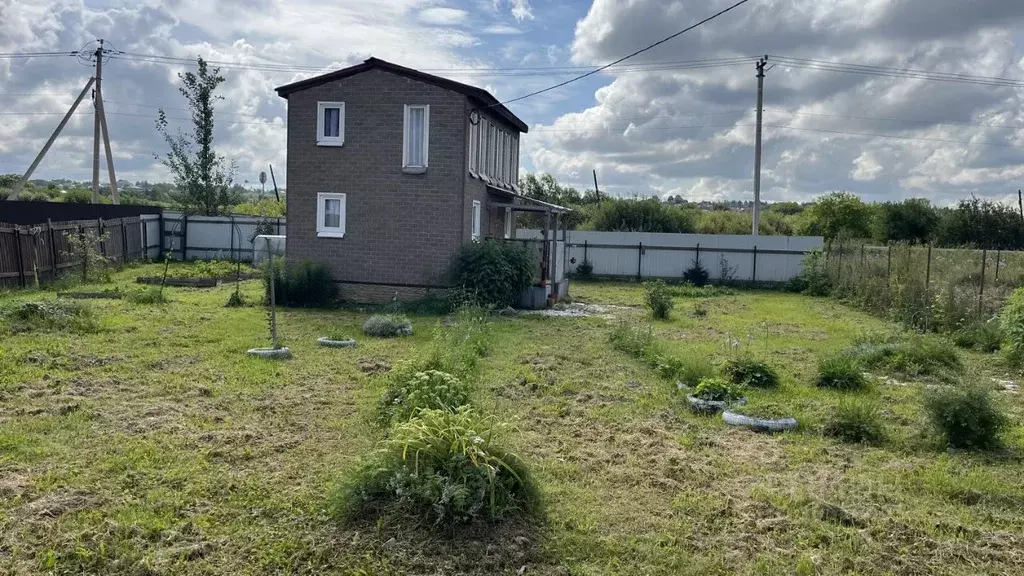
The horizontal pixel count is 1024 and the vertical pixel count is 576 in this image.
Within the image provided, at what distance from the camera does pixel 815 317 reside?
54.7ft

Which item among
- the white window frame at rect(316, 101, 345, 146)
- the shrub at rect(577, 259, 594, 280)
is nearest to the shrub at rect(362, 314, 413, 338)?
the white window frame at rect(316, 101, 345, 146)

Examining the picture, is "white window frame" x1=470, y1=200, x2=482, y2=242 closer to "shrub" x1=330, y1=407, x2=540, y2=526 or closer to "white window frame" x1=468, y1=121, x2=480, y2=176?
"white window frame" x1=468, y1=121, x2=480, y2=176

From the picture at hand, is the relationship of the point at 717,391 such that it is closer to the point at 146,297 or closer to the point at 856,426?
the point at 856,426

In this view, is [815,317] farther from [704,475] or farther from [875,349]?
[704,475]

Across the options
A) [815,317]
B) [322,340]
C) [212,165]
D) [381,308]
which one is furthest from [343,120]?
[212,165]

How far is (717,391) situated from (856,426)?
56.8 inches

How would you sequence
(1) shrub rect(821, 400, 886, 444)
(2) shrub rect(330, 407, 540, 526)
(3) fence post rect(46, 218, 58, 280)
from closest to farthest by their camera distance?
(2) shrub rect(330, 407, 540, 526) < (1) shrub rect(821, 400, 886, 444) < (3) fence post rect(46, 218, 58, 280)

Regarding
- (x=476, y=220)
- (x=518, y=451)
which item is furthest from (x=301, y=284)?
(x=518, y=451)

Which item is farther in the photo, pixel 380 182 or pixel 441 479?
pixel 380 182

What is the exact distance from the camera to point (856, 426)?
22.0 ft

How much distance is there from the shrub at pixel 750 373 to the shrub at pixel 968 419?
2.29m

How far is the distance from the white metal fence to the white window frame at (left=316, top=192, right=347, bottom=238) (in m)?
8.58

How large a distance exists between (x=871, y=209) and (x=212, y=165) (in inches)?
1120

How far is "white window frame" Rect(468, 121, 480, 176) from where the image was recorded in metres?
16.9
